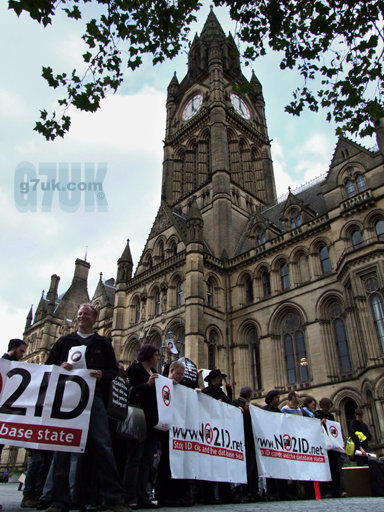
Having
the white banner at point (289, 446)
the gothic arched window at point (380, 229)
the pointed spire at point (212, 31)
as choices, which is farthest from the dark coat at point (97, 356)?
the pointed spire at point (212, 31)

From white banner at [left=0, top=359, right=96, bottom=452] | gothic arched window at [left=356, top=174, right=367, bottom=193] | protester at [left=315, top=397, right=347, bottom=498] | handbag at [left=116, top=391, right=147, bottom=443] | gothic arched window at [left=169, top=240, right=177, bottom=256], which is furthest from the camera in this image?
gothic arched window at [left=169, top=240, right=177, bottom=256]

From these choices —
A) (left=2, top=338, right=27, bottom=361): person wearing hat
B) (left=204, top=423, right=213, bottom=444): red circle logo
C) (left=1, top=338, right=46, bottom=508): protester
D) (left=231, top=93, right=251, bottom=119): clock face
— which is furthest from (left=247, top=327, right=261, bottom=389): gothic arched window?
(left=231, top=93, right=251, bottom=119): clock face

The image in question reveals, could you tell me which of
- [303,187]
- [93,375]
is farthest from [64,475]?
[303,187]

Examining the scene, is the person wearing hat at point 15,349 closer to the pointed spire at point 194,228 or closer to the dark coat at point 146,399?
the dark coat at point 146,399

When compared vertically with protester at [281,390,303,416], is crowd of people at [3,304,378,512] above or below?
below

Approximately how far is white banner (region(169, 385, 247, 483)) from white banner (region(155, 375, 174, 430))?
0.83 feet

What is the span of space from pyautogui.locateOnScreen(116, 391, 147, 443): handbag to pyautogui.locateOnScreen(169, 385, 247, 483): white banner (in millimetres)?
715

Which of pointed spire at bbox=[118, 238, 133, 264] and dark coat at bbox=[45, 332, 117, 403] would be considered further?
pointed spire at bbox=[118, 238, 133, 264]

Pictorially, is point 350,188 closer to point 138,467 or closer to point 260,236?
point 260,236

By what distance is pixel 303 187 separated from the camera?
113ft

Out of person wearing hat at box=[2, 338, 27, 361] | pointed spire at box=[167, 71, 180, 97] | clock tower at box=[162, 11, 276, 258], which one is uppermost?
pointed spire at box=[167, 71, 180, 97]

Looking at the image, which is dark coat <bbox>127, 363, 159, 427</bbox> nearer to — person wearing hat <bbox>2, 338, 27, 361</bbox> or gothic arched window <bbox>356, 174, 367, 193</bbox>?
person wearing hat <bbox>2, 338, 27, 361</bbox>

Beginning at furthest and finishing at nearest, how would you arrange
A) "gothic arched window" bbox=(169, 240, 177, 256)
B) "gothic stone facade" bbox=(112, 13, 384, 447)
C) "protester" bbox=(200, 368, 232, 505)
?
"gothic arched window" bbox=(169, 240, 177, 256) < "gothic stone facade" bbox=(112, 13, 384, 447) < "protester" bbox=(200, 368, 232, 505)

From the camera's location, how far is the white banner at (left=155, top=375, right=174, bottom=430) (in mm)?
5965
